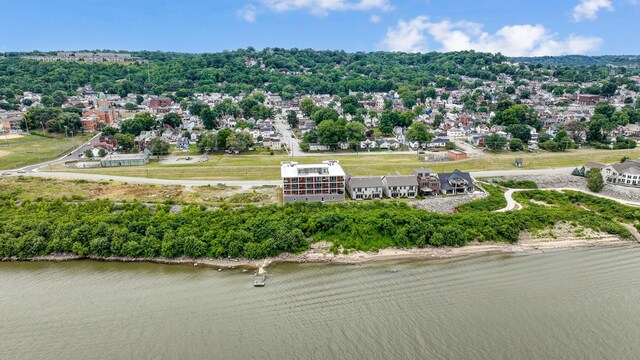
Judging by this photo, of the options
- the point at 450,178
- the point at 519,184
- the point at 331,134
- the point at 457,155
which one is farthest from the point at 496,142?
the point at 331,134

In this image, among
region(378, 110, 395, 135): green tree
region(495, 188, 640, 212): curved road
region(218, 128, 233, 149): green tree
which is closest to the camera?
region(495, 188, 640, 212): curved road

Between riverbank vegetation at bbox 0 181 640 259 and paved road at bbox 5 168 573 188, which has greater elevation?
paved road at bbox 5 168 573 188

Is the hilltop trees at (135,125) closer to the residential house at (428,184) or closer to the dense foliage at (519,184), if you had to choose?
the residential house at (428,184)

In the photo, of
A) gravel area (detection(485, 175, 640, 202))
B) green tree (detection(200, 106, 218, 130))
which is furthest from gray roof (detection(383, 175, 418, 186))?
green tree (detection(200, 106, 218, 130))

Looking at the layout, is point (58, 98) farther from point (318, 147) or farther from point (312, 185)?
point (312, 185)

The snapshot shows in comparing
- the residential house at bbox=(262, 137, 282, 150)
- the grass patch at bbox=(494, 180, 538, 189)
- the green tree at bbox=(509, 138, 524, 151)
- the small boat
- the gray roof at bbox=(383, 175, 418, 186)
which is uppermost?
the residential house at bbox=(262, 137, 282, 150)

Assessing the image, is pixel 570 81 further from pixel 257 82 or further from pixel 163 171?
pixel 163 171

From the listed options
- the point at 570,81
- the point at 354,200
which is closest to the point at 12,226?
the point at 354,200

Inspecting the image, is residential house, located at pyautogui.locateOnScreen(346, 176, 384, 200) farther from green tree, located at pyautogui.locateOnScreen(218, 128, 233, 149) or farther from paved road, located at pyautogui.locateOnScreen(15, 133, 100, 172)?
paved road, located at pyautogui.locateOnScreen(15, 133, 100, 172)
